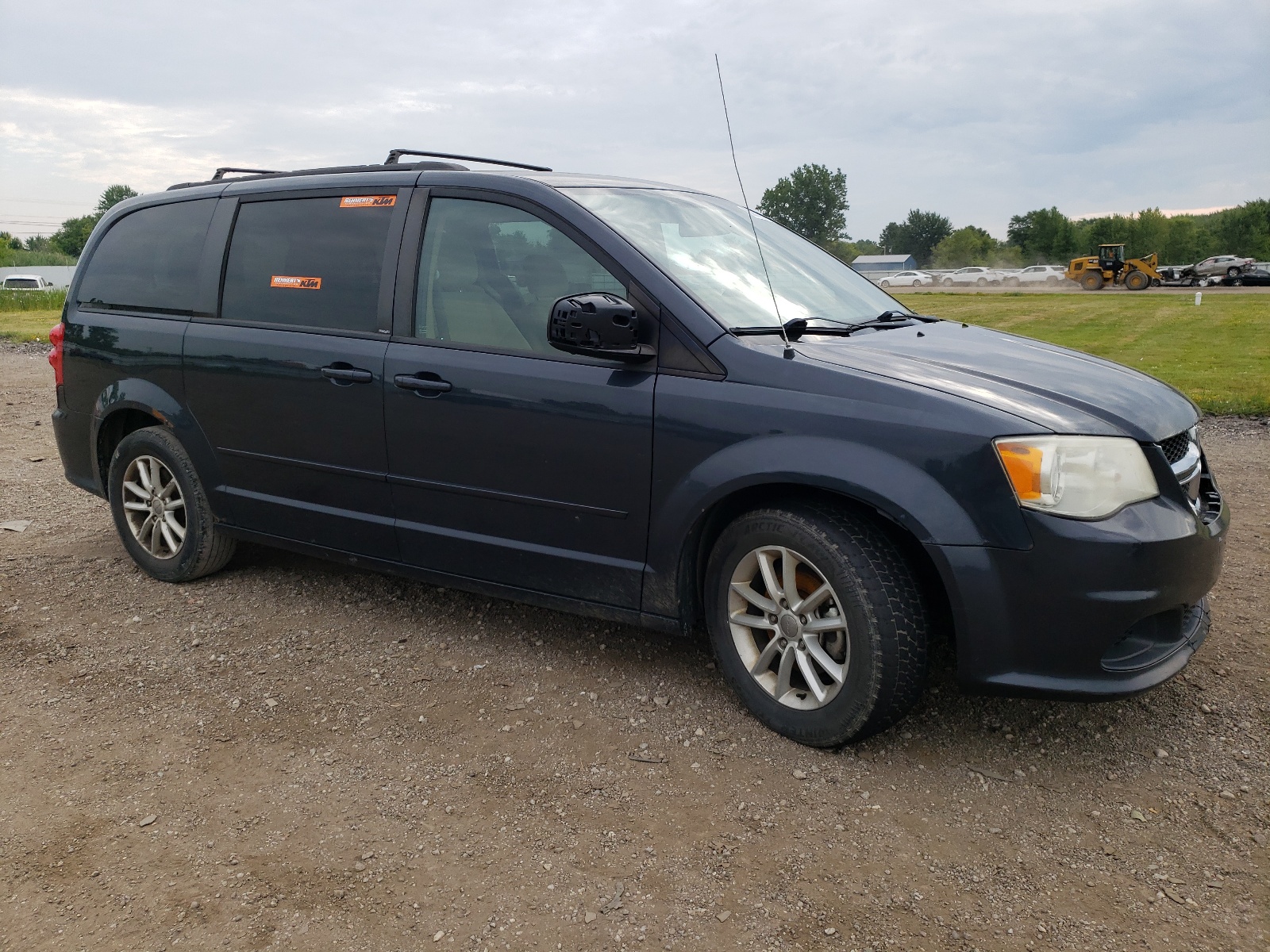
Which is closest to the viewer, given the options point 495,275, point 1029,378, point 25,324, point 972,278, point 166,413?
point 1029,378

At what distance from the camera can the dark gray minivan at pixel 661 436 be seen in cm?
286

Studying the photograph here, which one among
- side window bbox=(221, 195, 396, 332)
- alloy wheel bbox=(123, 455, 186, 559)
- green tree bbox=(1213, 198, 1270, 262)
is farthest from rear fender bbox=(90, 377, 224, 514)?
green tree bbox=(1213, 198, 1270, 262)

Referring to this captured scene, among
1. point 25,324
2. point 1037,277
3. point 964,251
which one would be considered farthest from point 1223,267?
point 964,251

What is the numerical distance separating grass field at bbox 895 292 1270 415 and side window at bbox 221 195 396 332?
117 inches

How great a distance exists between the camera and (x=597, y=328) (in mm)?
3211

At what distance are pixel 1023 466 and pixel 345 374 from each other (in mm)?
2563

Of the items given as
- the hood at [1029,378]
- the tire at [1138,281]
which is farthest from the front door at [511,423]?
the tire at [1138,281]

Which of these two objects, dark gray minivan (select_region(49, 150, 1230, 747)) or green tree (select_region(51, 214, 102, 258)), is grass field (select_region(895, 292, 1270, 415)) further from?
green tree (select_region(51, 214, 102, 258))

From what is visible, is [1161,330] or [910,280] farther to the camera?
[910,280]

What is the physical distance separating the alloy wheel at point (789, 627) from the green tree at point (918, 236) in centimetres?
13902

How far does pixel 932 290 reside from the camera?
164ft

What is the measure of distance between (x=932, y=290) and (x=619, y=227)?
49.6 meters

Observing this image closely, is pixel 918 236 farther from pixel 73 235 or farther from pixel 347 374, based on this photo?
pixel 347 374

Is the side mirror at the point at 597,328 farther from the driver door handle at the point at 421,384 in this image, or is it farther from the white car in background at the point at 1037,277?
the white car in background at the point at 1037,277
